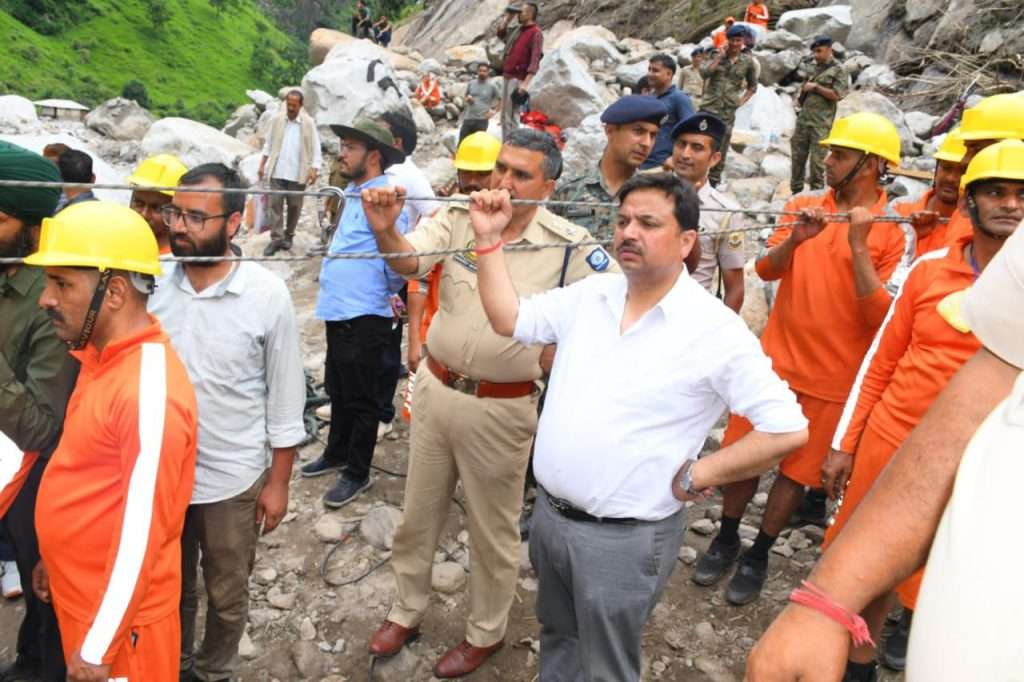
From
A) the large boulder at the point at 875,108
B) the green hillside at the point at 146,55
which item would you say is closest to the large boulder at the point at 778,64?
the large boulder at the point at 875,108

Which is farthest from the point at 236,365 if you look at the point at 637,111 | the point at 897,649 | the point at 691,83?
the point at 691,83

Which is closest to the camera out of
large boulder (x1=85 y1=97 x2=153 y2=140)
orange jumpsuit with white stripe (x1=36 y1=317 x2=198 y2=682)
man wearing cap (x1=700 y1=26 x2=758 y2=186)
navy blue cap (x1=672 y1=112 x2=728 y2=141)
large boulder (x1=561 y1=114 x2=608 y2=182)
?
orange jumpsuit with white stripe (x1=36 y1=317 x2=198 y2=682)

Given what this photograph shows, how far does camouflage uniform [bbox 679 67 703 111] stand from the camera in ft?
41.2

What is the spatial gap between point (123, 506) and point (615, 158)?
2747 millimetres

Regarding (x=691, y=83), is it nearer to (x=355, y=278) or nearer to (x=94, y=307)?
(x=355, y=278)

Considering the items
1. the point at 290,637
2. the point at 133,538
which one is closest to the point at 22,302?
the point at 133,538

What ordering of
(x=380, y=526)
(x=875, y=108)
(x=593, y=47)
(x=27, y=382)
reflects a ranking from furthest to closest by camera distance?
(x=593, y=47) < (x=875, y=108) < (x=380, y=526) < (x=27, y=382)

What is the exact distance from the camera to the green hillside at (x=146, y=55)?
47.5 meters

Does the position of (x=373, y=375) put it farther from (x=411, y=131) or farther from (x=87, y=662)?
(x=87, y=662)

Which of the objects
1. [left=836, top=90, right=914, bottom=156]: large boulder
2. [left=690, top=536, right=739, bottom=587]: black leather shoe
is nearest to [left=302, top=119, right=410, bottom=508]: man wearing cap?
[left=690, top=536, right=739, bottom=587]: black leather shoe

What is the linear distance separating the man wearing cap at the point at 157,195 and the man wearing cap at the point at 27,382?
1.82 ft

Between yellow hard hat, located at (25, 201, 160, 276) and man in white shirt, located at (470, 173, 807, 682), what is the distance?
40.6 inches

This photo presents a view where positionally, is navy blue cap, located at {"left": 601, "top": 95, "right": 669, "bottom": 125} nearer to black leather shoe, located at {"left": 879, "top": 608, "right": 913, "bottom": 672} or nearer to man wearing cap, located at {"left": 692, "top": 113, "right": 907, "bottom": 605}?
man wearing cap, located at {"left": 692, "top": 113, "right": 907, "bottom": 605}

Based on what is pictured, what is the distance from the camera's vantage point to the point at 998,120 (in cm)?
322
